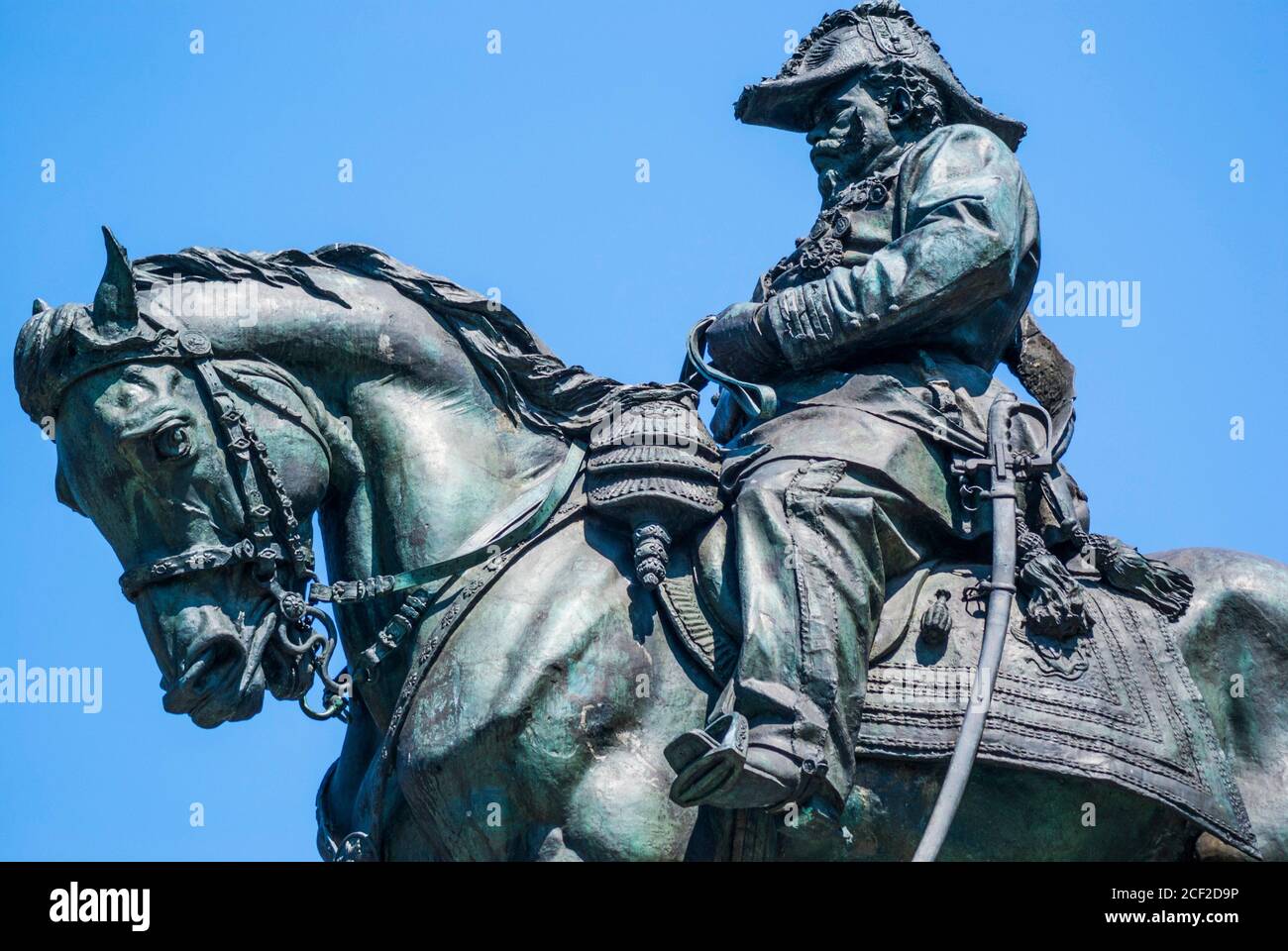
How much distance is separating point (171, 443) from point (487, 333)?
1360 millimetres

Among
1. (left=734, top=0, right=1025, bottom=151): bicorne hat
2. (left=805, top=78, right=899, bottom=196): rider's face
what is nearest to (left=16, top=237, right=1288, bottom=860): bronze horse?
(left=805, top=78, right=899, bottom=196): rider's face

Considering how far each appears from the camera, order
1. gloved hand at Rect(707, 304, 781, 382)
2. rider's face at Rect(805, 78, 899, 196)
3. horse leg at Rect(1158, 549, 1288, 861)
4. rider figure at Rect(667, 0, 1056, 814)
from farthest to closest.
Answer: rider's face at Rect(805, 78, 899, 196) < gloved hand at Rect(707, 304, 781, 382) < horse leg at Rect(1158, 549, 1288, 861) < rider figure at Rect(667, 0, 1056, 814)

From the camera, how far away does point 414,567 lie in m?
9.78

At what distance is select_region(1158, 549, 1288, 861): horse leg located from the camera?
408 inches

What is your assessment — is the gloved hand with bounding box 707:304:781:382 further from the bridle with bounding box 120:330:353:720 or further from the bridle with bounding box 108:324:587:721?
the bridle with bounding box 120:330:353:720

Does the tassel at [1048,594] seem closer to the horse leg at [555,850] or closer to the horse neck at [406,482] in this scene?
the horse neck at [406,482]

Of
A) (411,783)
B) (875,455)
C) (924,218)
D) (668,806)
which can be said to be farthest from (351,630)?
(924,218)

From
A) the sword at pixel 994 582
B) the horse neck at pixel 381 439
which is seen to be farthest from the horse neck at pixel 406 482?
the sword at pixel 994 582

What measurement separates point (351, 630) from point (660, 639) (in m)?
1.16

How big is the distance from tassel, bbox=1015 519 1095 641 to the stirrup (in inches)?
57.0

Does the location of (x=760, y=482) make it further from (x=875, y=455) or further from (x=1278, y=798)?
(x=1278, y=798)

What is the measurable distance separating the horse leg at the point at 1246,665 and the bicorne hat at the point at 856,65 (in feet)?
8.13

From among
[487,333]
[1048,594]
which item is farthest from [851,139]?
[1048,594]

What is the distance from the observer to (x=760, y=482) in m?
9.92
